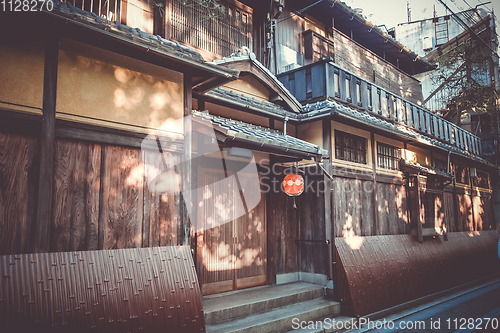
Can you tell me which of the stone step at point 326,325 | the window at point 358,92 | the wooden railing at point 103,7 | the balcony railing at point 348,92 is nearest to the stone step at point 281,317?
the stone step at point 326,325

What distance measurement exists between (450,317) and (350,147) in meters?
6.10

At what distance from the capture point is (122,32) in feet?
18.8

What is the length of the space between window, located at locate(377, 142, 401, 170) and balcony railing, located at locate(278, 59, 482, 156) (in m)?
1.23

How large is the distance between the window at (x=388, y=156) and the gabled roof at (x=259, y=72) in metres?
4.19

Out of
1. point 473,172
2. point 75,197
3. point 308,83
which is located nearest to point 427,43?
point 473,172

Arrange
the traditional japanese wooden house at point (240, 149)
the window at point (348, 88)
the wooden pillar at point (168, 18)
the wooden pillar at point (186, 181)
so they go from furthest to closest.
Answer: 1. the window at point (348, 88)
2. the wooden pillar at point (168, 18)
3. the wooden pillar at point (186, 181)
4. the traditional japanese wooden house at point (240, 149)

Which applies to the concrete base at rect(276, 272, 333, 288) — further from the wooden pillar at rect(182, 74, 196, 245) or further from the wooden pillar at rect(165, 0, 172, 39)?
the wooden pillar at rect(165, 0, 172, 39)

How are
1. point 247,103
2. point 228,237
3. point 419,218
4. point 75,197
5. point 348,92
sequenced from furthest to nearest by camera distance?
point 419,218
point 348,92
point 247,103
point 228,237
point 75,197

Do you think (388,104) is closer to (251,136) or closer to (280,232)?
(280,232)

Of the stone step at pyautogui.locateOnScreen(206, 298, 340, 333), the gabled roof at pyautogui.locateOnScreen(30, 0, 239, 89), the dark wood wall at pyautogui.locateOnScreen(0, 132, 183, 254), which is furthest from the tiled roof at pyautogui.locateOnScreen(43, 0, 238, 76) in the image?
the stone step at pyautogui.locateOnScreen(206, 298, 340, 333)

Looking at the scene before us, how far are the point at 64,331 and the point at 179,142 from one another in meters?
3.80

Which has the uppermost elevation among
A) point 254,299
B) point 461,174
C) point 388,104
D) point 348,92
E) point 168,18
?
point 168,18

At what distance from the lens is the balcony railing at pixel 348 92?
11.4m

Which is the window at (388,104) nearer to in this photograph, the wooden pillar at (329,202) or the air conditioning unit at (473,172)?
the wooden pillar at (329,202)
